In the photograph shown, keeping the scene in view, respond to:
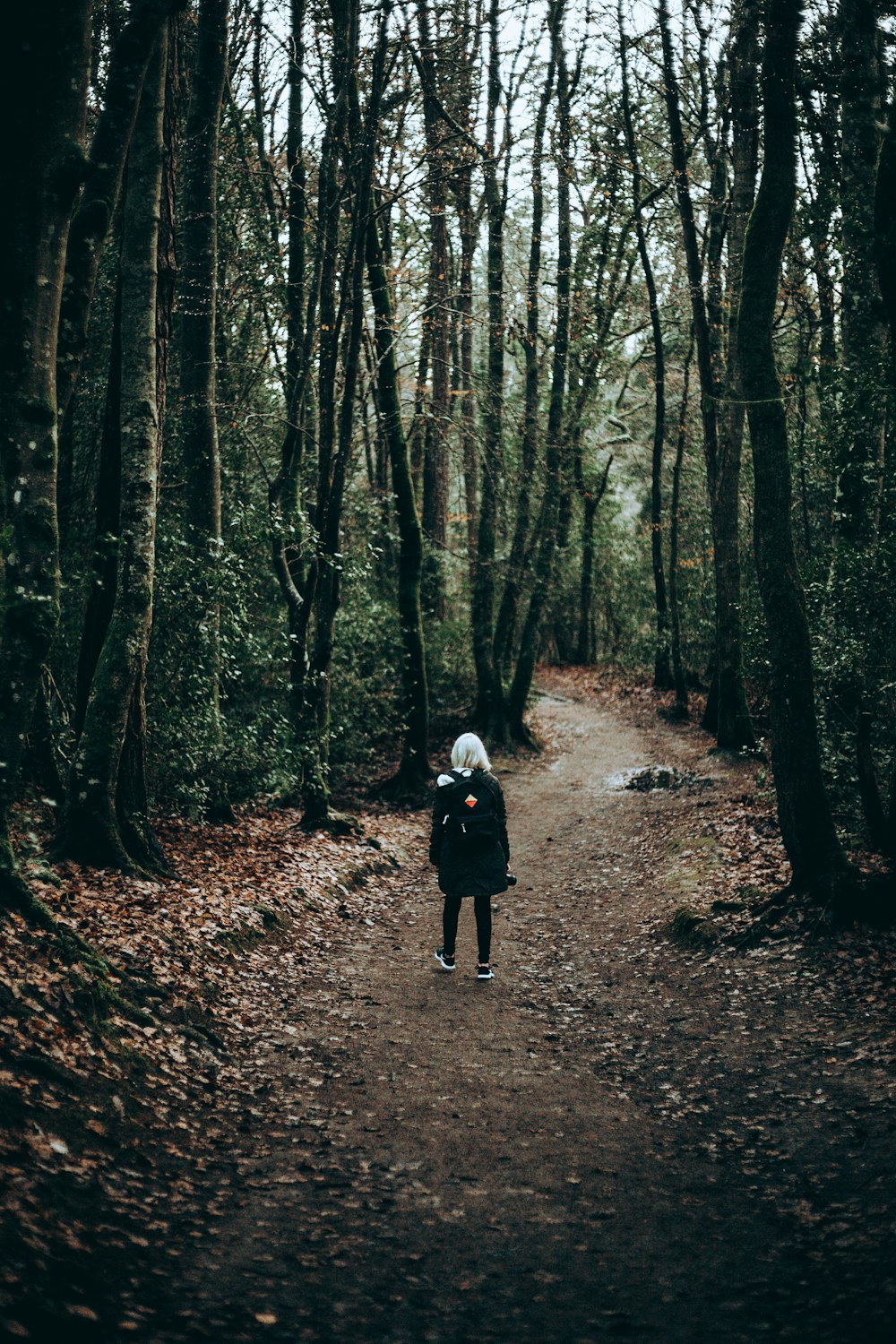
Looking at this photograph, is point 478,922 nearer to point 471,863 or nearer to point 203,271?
point 471,863

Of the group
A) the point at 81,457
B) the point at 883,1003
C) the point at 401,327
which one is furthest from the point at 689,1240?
the point at 401,327

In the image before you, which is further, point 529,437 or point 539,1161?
point 529,437

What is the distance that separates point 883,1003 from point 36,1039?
5788 millimetres

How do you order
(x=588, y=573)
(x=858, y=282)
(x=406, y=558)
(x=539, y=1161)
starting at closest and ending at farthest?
1. (x=539, y=1161)
2. (x=858, y=282)
3. (x=406, y=558)
4. (x=588, y=573)

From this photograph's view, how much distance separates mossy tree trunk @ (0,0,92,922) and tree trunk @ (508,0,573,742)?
14.4 metres

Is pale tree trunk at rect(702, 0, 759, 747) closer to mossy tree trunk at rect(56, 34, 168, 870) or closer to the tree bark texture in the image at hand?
mossy tree trunk at rect(56, 34, 168, 870)

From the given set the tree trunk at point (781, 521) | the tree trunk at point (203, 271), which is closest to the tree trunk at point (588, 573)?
the tree trunk at point (203, 271)

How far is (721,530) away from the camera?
1867cm

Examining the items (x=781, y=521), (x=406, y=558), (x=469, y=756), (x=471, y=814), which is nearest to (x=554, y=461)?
(x=406, y=558)

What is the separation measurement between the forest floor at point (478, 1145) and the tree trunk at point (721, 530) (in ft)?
27.7

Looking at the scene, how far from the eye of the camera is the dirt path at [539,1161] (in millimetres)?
3875

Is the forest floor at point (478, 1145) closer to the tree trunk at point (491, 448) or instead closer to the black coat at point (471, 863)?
the black coat at point (471, 863)

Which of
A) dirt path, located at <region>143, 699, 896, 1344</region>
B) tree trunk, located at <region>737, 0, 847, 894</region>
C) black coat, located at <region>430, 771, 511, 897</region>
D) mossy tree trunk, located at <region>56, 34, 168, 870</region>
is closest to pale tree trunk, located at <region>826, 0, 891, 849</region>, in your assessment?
tree trunk, located at <region>737, 0, 847, 894</region>

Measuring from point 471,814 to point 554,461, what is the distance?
48.7ft
